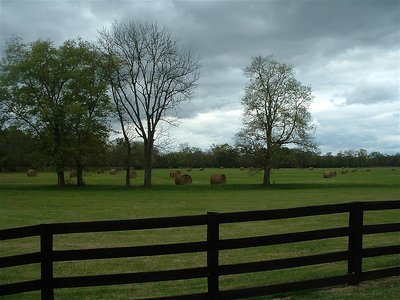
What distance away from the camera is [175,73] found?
52906 millimetres

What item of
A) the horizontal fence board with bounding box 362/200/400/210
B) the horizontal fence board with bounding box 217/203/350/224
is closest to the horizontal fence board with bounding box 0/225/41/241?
the horizontal fence board with bounding box 217/203/350/224

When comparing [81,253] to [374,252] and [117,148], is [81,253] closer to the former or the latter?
[374,252]

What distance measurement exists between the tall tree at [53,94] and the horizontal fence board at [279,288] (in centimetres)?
4348

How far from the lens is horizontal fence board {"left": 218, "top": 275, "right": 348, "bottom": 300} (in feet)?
23.1

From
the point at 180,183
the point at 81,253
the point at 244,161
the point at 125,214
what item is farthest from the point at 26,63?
the point at 81,253

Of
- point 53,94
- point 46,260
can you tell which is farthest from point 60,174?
point 46,260

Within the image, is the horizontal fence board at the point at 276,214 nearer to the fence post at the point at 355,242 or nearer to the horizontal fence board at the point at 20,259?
the fence post at the point at 355,242

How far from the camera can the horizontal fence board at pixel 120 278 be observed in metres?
6.58

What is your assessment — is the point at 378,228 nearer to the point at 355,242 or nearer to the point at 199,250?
the point at 355,242

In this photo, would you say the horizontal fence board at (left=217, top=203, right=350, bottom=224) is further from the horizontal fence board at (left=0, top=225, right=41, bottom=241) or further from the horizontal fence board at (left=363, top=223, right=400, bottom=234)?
the horizontal fence board at (left=0, top=225, right=41, bottom=241)

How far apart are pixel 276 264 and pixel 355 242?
150 cm

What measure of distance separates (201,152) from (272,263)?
137 metres

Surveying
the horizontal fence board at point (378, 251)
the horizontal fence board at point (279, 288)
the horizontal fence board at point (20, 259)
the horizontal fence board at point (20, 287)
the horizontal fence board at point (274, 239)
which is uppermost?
the horizontal fence board at point (274, 239)

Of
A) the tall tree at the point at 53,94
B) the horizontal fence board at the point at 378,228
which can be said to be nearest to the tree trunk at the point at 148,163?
the tall tree at the point at 53,94
